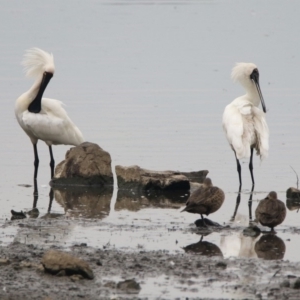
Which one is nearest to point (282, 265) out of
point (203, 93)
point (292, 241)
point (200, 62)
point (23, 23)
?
point (292, 241)

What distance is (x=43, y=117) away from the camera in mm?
16281

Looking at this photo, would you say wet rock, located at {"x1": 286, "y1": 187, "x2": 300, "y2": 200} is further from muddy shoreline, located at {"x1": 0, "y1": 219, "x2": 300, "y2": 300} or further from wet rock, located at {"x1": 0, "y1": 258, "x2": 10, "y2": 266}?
wet rock, located at {"x1": 0, "y1": 258, "x2": 10, "y2": 266}

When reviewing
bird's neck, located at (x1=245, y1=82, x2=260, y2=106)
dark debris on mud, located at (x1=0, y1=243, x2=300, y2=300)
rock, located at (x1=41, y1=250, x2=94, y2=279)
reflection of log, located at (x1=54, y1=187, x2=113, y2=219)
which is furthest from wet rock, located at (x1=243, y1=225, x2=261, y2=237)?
bird's neck, located at (x1=245, y1=82, x2=260, y2=106)

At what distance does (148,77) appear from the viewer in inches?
1029

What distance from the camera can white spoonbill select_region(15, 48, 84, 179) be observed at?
16219 millimetres

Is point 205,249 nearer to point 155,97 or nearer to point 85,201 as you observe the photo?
point 85,201

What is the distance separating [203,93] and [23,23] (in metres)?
16.0

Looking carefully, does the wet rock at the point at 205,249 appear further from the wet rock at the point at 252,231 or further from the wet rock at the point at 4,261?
the wet rock at the point at 4,261

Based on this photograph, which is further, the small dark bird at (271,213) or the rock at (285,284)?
the small dark bird at (271,213)

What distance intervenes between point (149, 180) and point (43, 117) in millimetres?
2802

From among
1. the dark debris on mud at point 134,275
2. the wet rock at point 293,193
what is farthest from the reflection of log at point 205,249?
the wet rock at point 293,193

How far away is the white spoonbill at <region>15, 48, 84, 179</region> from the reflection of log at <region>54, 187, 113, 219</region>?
1.80 meters

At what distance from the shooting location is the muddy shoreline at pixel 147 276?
841 centimetres

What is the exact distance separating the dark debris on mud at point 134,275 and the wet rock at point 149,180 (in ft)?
13.4
